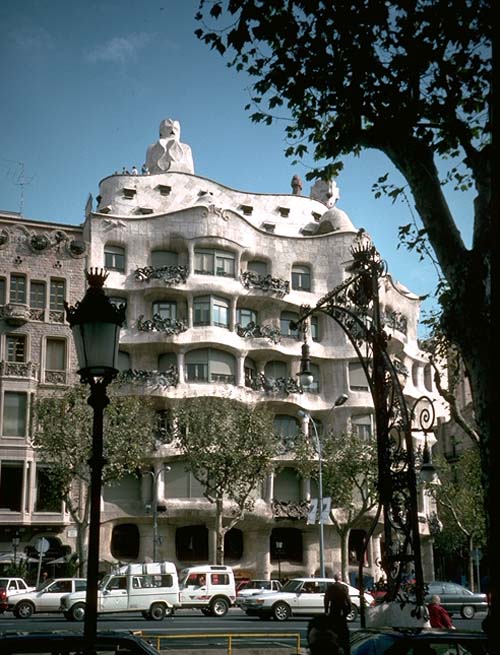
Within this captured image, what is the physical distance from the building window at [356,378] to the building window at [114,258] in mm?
15141

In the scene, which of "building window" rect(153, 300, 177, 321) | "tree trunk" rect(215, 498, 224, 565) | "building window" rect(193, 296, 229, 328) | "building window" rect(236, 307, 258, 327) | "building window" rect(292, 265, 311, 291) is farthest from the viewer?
"building window" rect(292, 265, 311, 291)

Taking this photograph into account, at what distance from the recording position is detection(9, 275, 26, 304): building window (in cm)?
4897

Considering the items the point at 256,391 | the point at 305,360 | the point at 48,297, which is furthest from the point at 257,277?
the point at 305,360

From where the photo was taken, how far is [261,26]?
1095 centimetres

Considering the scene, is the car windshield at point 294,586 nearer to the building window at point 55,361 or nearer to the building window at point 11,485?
the building window at point 11,485

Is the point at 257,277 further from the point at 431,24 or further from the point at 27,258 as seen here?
the point at 431,24

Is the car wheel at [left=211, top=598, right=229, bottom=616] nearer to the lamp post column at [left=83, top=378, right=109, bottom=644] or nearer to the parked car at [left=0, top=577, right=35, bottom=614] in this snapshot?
the parked car at [left=0, top=577, right=35, bottom=614]

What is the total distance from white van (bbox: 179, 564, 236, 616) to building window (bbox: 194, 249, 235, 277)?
2134cm

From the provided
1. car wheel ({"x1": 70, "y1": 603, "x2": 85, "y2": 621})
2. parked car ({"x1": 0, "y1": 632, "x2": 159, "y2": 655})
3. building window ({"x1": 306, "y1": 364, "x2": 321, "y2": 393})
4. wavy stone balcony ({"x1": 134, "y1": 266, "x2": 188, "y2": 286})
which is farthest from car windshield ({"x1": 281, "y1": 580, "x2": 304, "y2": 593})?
parked car ({"x1": 0, "y1": 632, "x2": 159, "y2": 655})

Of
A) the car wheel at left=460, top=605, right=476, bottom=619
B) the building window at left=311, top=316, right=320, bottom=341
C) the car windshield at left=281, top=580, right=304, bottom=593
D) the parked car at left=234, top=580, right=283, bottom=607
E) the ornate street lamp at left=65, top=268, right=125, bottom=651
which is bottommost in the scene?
the car wheel at left=460, top=605, right=476, bottom=619

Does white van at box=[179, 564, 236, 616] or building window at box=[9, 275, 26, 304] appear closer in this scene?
white van at box=[179, 564, 236, 616]

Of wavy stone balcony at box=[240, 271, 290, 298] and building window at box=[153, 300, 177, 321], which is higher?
wavy stone balcony at box=[240, 271, 290, 298]

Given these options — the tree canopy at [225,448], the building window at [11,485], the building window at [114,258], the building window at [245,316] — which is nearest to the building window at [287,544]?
the tree canopy at [225,448]

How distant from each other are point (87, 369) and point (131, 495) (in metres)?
42.9
